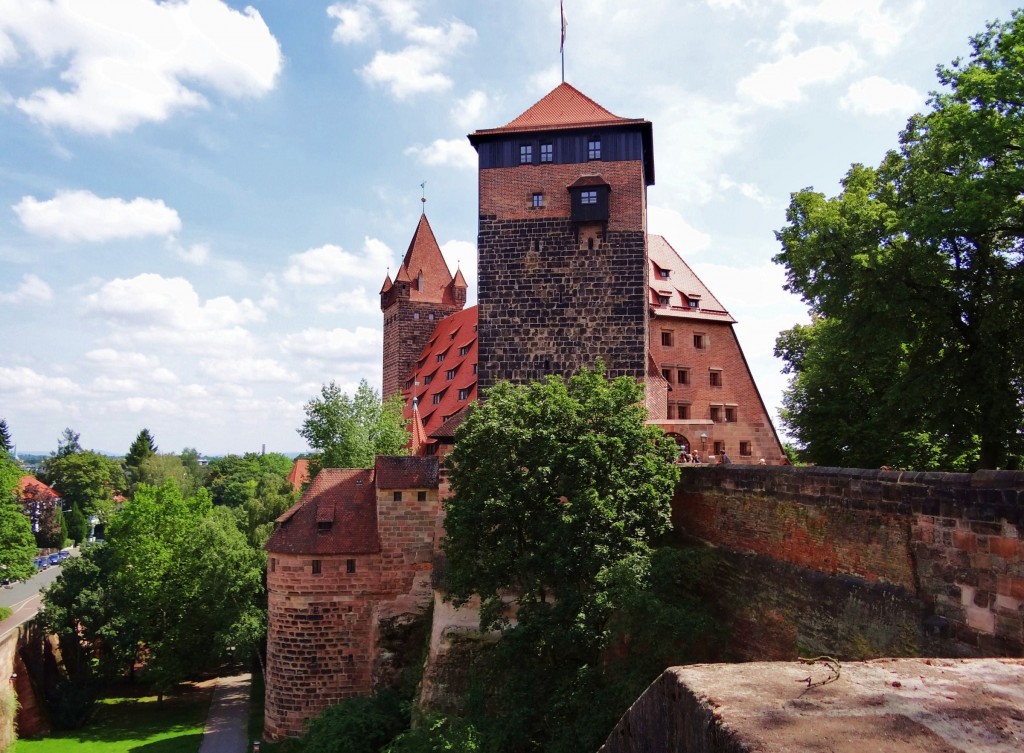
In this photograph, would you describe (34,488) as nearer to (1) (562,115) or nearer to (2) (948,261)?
(1) (562,115)

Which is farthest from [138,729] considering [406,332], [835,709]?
[835,709]

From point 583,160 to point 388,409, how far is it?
18786 mm

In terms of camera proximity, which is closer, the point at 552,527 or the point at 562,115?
the point at 552,527

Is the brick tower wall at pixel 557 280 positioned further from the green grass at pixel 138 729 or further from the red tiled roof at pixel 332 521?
the green grass at pixel 138 729

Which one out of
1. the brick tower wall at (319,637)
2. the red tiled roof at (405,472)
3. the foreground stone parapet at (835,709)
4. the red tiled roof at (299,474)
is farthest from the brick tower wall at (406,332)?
the foreground stone parapet at (835,709)

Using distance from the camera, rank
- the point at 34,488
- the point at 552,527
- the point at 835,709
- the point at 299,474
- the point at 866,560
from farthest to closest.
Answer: the point at 34,488 < the point at 299,474 < the point at 552,527 < the point at 866,560 < the point at 835,709

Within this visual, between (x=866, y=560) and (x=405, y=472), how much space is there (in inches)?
606

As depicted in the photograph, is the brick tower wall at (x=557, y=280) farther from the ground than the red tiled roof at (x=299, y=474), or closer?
farther from the ground

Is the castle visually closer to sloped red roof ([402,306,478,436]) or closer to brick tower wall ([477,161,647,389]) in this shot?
brick tower wall ([477,161,647,389])

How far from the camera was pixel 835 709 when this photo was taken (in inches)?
96.6

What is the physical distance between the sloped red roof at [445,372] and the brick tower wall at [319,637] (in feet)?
35.8

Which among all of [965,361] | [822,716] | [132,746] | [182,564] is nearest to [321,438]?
[182,564]

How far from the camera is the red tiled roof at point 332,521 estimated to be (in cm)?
2331

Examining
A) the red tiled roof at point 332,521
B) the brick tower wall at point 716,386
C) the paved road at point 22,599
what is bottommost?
the paved road at point 22,599
